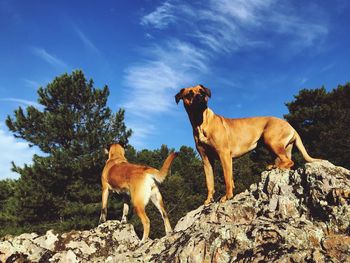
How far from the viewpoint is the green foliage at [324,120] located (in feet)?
86.0

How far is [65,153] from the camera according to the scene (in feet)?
78.1

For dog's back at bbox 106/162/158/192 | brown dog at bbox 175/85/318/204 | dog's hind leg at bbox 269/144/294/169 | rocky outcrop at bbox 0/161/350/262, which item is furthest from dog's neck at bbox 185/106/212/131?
dog's back at bbox 106/162/158/192

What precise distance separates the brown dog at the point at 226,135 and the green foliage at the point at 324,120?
21082 mm

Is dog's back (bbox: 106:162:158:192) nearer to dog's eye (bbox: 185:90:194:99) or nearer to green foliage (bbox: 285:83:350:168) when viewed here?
dog's eye (bbox: 185:90:194:99)

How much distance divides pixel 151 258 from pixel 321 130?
97.2ft

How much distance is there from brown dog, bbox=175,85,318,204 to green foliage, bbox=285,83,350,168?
21.1m

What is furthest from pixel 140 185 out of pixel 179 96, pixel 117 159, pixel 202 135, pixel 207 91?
pixel 207 91

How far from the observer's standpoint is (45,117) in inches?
990

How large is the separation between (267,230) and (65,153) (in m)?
21.7

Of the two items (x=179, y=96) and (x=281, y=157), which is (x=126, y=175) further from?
(x=281, y=157)

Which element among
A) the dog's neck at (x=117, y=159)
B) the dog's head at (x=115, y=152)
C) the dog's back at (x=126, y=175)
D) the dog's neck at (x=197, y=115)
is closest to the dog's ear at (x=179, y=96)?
the dog's neck at (x=197, y=115)

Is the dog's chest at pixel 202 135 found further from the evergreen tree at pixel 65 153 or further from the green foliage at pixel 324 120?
the green foliage at pixel 324 120

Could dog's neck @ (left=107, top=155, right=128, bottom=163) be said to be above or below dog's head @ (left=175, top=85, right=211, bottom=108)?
below

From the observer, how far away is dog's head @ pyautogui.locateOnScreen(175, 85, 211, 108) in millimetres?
6777
